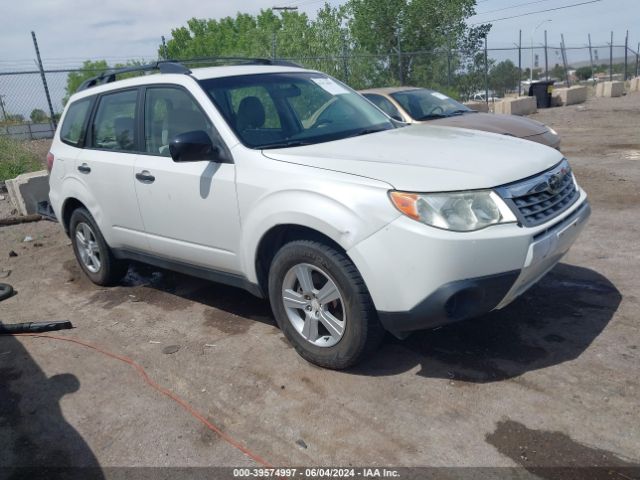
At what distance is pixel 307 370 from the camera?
373 centimetres

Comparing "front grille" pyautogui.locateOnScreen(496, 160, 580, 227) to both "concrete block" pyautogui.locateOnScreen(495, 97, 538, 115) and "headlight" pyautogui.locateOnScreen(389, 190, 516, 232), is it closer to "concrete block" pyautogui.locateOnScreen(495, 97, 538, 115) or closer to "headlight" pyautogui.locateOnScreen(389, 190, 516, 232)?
"headlight" pyautogui.locateOnScreen(389, 190, 516, 232)

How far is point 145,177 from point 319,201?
5.74ft

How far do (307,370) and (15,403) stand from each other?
5.93 feet

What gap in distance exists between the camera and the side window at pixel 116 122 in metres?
4.80

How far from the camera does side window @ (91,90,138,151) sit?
480cm

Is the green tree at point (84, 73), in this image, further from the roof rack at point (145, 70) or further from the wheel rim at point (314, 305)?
the wheel rim at point (314, 305)

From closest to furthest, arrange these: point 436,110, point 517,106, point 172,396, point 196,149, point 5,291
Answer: point 172,396, point 196,149, point 5,291, point 436,110, point 517,106

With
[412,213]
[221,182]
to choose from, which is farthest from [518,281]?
[221,182]

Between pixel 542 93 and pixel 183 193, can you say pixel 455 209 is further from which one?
pixel 542 93

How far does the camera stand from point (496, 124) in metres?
8.32

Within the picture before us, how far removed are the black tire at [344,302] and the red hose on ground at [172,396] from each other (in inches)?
30.3

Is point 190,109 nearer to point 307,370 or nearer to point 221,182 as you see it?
point 221,182

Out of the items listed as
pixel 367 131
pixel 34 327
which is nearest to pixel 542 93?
pixel 367 131

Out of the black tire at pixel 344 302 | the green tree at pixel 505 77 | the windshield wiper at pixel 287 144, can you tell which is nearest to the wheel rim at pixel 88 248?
the windshield wiper at pixel 287 144
